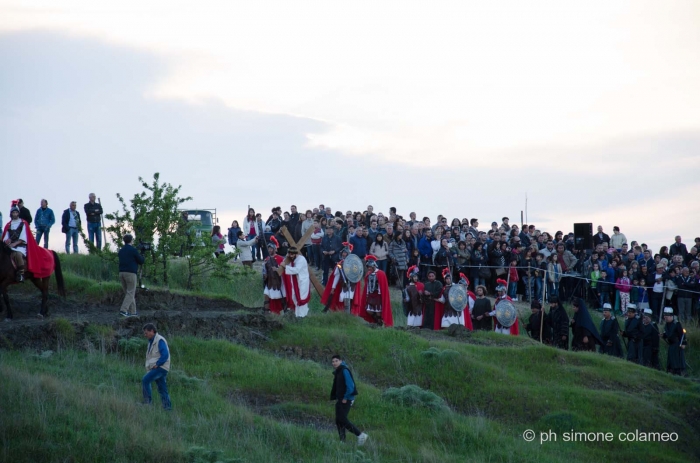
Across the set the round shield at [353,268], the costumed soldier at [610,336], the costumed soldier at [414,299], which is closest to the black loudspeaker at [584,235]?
the costumed soldier at [610,336]

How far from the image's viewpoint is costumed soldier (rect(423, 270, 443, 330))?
87.7ft

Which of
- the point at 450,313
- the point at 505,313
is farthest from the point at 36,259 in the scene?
the point at 505,313

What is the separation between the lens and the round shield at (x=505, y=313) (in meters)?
26.6

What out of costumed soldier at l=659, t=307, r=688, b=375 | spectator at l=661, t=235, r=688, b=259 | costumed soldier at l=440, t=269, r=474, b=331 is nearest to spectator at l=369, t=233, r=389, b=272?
costumed soldier at l=440, t=269, r=474, b=331

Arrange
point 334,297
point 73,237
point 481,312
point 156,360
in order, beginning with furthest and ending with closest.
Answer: point 73,237, point 481,312, point 334,297, point 156,360

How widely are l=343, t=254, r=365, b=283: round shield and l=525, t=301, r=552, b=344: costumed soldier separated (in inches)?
195

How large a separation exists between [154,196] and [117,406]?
16568 mm

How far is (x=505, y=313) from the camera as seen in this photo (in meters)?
26.6

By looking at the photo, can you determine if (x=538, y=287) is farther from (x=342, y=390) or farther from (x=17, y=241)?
(x=17, y=241)

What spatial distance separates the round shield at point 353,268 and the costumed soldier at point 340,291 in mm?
125

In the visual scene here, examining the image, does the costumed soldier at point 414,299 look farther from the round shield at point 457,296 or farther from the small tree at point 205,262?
the small tree at point 205,262

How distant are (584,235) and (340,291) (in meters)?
7.63

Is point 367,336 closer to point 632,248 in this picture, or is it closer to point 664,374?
point 664,374

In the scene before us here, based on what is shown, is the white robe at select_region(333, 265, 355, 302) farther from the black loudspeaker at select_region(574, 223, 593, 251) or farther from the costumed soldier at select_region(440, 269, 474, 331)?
the black loudspeaker at select_region(574, 223, 593, 251)
